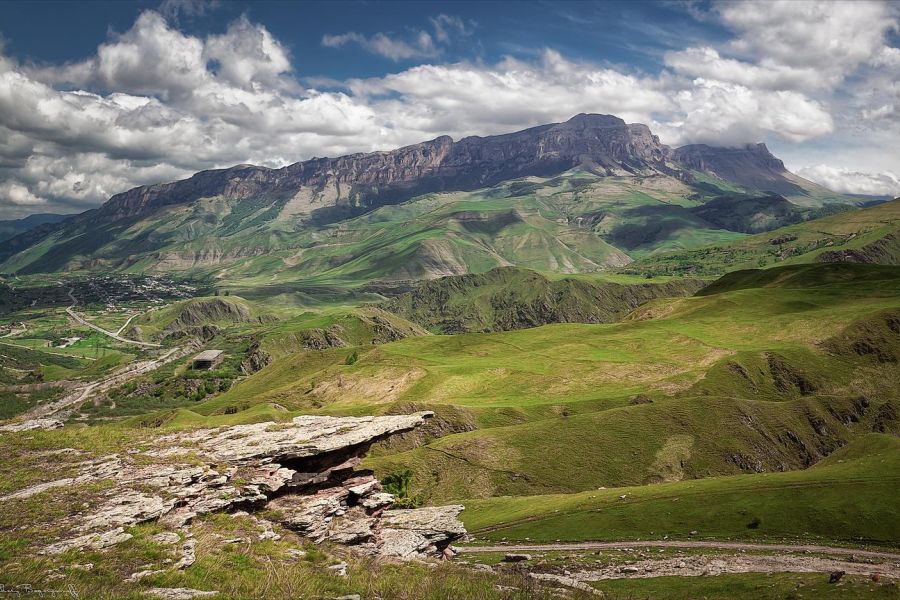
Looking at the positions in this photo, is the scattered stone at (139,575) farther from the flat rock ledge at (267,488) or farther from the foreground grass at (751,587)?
the foreground grass at (751,587)

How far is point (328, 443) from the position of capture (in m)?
46.4

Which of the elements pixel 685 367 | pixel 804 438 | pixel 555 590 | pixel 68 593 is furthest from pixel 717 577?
pixel 685 367

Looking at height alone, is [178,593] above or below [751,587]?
above

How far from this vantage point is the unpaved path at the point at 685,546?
57331 millimetres

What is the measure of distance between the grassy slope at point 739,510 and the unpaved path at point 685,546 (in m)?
2.03

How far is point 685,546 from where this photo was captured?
209 ft

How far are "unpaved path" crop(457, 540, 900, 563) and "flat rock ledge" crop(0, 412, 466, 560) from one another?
2130cm

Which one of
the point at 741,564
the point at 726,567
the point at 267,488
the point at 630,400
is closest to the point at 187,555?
the point at 267,488

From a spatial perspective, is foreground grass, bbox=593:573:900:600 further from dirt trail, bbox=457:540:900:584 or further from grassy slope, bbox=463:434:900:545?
grassy slope, bbox=463:434:900:545

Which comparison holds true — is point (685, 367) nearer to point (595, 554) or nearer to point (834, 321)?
point (834, 321)

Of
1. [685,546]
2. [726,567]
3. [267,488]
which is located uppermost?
[267,488]

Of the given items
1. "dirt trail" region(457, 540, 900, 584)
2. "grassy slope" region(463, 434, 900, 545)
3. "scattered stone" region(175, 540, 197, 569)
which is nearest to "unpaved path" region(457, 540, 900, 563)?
"dirt trail" region(457, 540, 900, 584)

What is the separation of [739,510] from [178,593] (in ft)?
217

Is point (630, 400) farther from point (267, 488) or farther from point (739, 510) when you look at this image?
point (267, 488)
